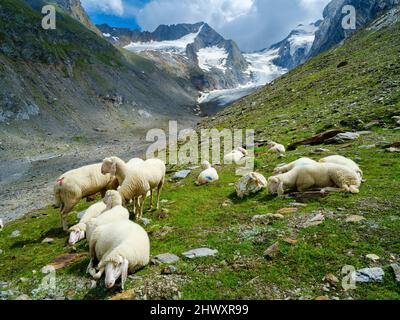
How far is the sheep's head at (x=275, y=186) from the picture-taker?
39.9 feet

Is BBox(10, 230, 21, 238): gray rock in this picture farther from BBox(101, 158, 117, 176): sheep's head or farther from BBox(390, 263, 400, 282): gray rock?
BBox(390, 263, 400, 282): gray rock

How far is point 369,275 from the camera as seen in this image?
6602 millimetres

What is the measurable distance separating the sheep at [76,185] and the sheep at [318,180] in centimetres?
702

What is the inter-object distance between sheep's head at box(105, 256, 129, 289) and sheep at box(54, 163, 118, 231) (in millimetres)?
6590

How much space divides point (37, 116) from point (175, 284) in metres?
72.6

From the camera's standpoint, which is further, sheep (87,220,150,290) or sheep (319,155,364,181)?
sheep (319,155,364,181)

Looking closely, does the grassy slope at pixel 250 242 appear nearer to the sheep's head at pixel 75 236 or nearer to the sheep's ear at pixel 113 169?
the sheep's head at pixel 75 236

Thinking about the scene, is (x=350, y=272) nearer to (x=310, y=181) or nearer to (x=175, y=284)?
(x=175, y=284)

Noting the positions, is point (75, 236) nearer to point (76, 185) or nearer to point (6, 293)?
point (76, 185)

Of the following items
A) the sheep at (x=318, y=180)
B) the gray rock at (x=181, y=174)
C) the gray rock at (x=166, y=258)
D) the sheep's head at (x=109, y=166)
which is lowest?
the gray rock at (x=166, y=258)

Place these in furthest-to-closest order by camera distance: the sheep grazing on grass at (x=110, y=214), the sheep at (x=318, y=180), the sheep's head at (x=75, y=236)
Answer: the sheep at (x=318, y=180) → the sheep's head at (x=75, y=236) → the sheep grazing on grass at (x=110, y=214)

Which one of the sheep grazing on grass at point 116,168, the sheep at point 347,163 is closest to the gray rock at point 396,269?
the sheep at point 347,163

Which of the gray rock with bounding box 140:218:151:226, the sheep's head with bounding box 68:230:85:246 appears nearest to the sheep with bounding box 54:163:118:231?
the sheep's head with bounding box 68:230:85:246

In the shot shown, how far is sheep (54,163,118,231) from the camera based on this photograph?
13125 millimetres
